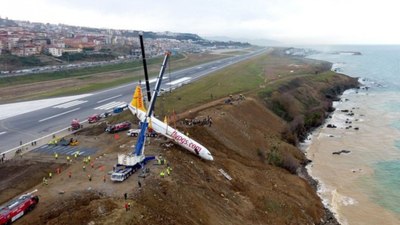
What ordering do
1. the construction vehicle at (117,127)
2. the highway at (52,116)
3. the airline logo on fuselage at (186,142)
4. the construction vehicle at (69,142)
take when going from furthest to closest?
1. the highway at (52,116)
2. the construction vehicle at (117,127)
3. the construction vehicle at (69,142)
4. the airline logo on fuselage at (186,142)

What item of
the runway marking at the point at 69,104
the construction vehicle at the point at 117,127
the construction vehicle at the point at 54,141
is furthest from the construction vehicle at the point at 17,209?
the runway marking at the point at 69,104

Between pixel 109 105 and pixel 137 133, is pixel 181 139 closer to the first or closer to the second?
pixel 137 133

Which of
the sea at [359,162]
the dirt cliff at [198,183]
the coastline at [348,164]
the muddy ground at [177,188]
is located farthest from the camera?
the sea at [359,162]

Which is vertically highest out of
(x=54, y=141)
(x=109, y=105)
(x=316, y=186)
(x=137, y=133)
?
(x=137, y=133)

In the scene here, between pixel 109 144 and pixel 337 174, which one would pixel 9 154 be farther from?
pixel 337 174

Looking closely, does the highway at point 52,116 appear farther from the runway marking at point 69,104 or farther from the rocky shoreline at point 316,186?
the rocky shoreline at point 316,186

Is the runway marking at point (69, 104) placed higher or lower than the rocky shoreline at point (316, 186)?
higher

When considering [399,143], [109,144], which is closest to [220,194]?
[109,144]

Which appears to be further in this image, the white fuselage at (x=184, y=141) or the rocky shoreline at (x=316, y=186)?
the white fuselage at (x=184, y=141)

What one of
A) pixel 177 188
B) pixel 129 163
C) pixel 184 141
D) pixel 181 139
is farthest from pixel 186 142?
pixel 177 188
